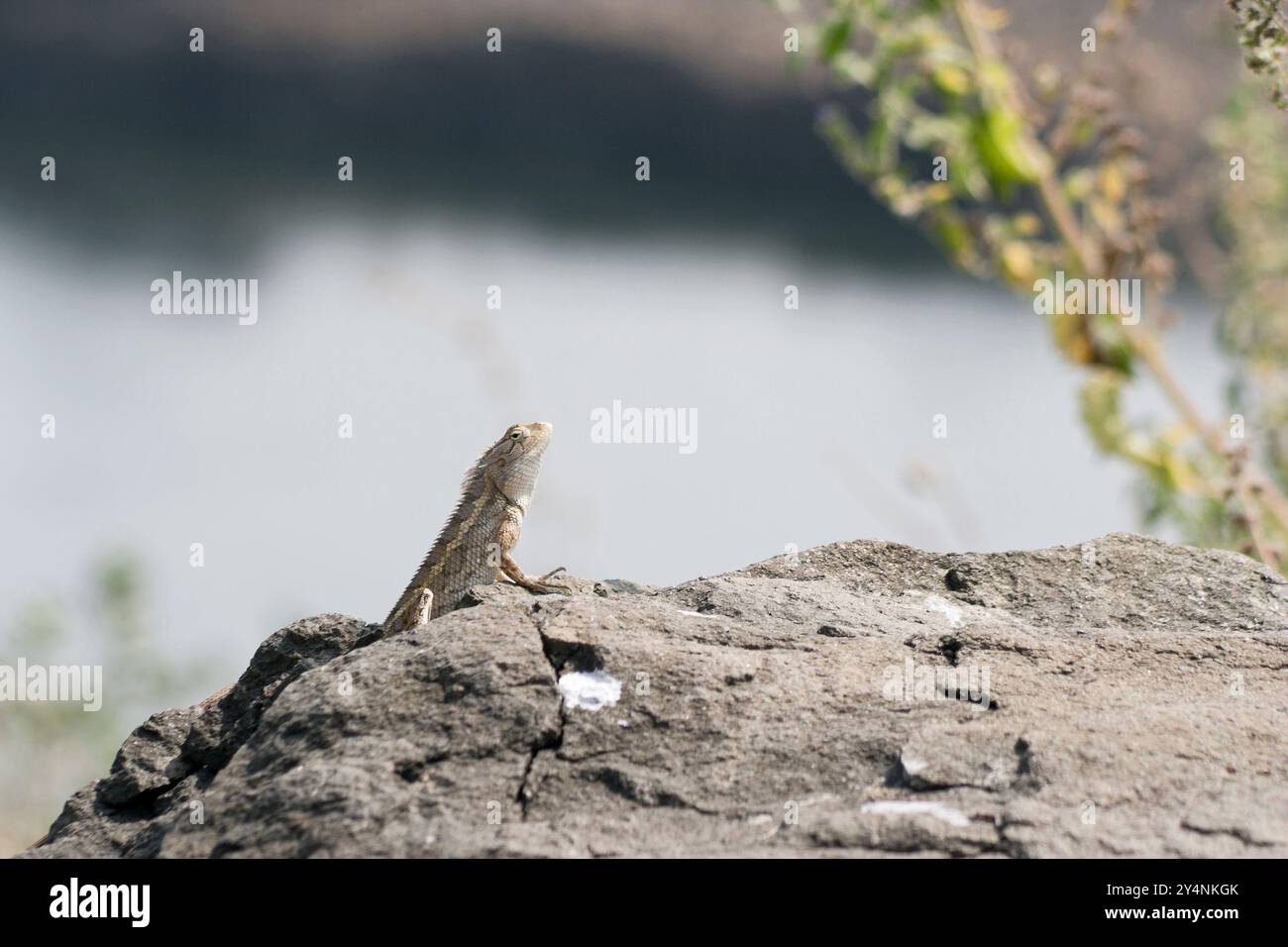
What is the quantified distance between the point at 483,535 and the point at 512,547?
13 cm

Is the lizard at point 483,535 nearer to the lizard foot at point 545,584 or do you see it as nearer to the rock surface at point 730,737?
the lizard foot at point 545,584

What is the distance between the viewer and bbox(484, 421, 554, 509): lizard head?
5.85 metres

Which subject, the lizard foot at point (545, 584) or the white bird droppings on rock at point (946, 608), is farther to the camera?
the lizard foot at point (545, 584)

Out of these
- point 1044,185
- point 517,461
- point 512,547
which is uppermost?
point 1044,185

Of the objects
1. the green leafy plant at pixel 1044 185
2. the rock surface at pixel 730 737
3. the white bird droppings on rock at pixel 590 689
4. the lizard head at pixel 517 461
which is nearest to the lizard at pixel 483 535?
the lizard head at pixel 517 461

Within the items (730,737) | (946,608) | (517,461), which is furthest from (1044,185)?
(730,737)

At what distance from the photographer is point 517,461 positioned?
588cm

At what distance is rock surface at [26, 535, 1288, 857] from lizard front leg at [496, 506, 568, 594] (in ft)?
2.15

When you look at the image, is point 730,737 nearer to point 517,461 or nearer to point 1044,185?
point 517,461

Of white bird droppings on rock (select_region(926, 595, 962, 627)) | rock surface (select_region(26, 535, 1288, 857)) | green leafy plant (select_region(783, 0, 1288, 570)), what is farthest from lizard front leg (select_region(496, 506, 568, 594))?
green leafy plant (select_region(783, 0, 1288, 570))

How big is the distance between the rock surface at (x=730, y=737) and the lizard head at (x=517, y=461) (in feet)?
4.64

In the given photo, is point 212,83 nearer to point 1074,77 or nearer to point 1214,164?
point 1214,164

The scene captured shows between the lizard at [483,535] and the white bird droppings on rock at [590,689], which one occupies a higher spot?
the lizard at [483,535]

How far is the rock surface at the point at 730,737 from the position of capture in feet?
10.3
